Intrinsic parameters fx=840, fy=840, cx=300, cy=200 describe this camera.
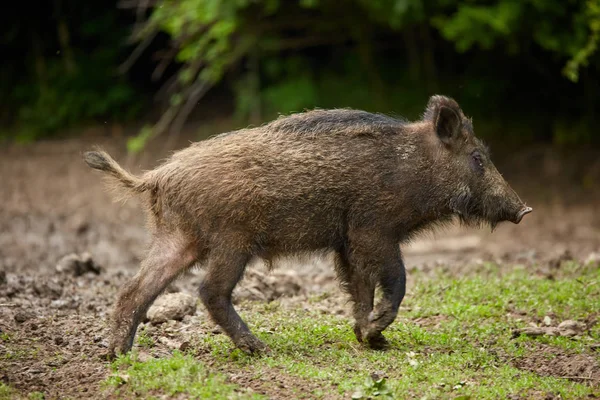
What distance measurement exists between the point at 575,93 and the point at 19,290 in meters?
10.0

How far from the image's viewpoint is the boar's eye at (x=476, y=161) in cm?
657

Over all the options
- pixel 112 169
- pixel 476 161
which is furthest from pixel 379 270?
pixel 112 169

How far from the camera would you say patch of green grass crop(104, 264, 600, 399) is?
5312 millimetres

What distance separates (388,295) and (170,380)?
1764mm

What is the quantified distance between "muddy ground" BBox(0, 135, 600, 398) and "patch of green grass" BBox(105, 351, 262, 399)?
0.15m

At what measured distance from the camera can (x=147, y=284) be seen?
5762 mm

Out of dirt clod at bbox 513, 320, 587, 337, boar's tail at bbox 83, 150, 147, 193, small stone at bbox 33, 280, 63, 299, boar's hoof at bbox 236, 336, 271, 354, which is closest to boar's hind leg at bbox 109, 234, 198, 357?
boar's tail at bbox 83, 150, 147, 193

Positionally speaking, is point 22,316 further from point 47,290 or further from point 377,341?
point 377,341

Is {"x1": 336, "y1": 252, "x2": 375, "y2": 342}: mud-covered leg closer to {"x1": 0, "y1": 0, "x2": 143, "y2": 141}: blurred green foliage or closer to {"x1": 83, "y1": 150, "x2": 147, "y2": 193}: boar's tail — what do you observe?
{"x1": 83, "y1": 150, "x2": 147, "y2": 193}: boar's tail

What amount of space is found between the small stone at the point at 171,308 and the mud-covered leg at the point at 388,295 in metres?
1.61

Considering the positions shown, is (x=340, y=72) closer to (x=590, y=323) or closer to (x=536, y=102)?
(x=536, y=102)

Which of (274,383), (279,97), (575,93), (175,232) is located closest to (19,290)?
(175,232)

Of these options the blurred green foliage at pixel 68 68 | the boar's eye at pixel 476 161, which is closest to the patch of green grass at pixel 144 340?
the boar's eye at pixel 476 161

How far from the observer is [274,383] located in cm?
527
